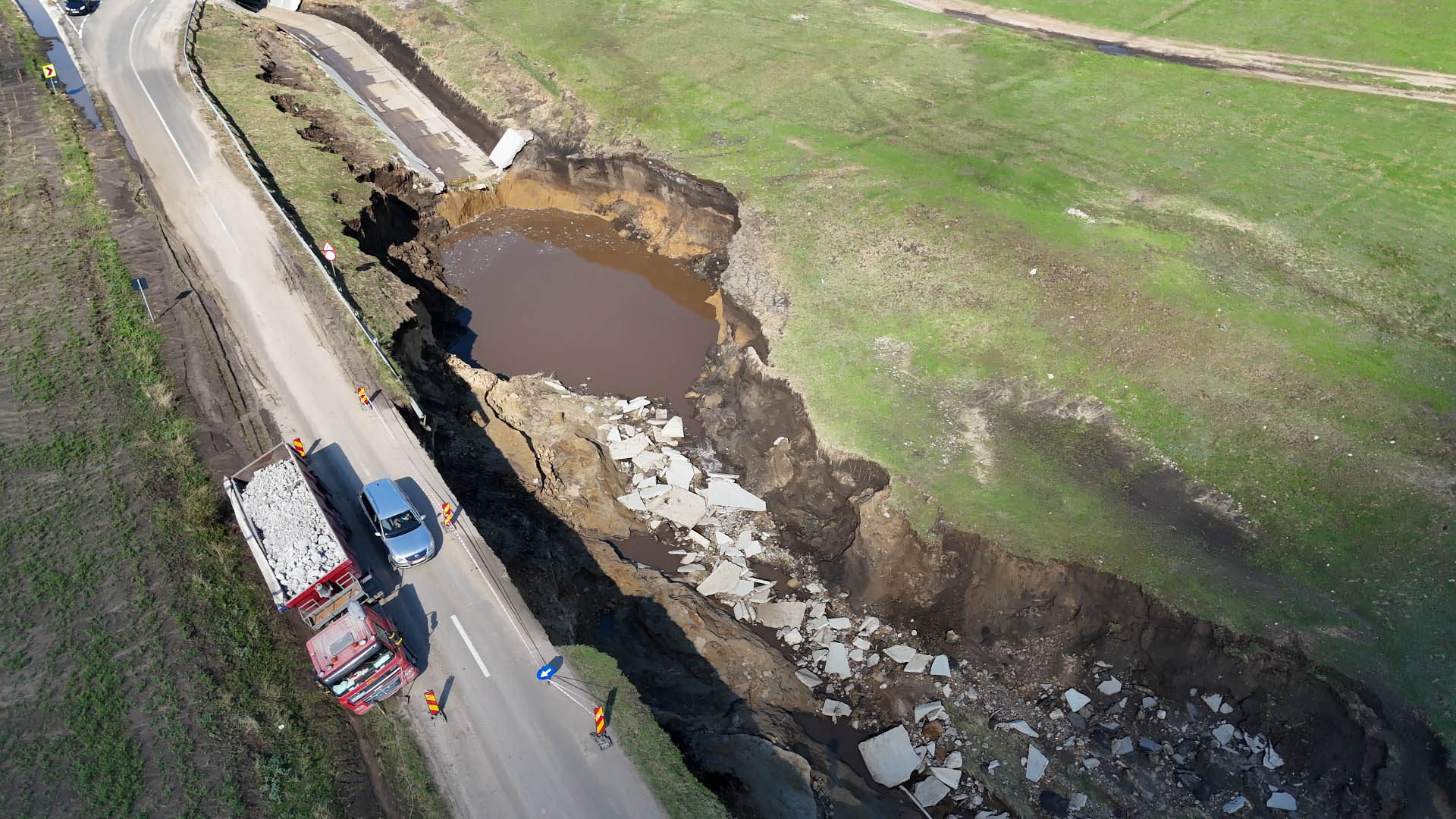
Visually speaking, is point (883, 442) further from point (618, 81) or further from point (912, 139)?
point (618, 81)

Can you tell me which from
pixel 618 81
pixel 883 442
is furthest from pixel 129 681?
pixel 618 81

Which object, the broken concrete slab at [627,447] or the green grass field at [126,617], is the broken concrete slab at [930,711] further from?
the broken concrete slab at [627,447]

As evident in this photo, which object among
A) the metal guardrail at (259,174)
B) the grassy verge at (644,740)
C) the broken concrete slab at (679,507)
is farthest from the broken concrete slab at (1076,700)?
the metal guardrail at (259,174)

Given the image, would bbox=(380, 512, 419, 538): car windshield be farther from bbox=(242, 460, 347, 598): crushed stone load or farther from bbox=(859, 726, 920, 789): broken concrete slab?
bbox=(859, 726, 920, 789): broken concrete slab

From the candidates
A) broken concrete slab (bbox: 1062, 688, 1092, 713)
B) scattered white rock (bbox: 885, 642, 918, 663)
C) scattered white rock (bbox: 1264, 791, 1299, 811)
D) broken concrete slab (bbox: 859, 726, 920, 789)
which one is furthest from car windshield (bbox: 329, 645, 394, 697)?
scattered white rock (bbox: 1264, 791, 1299, 811)

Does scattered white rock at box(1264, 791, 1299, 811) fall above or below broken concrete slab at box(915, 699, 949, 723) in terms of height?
above

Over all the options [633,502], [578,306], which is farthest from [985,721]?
[578,306]
